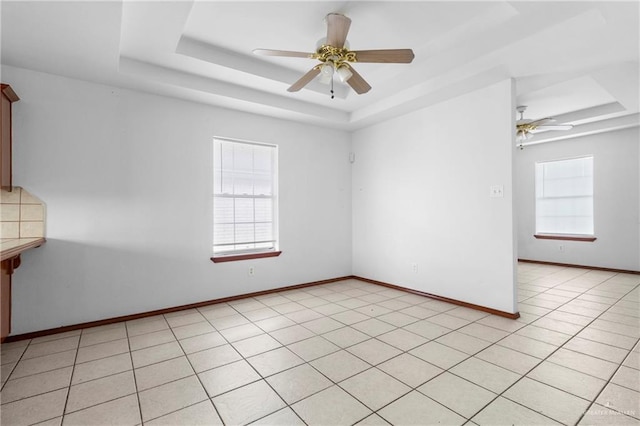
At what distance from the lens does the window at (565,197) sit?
6.14m

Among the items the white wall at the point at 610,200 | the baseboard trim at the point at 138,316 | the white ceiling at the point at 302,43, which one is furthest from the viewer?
the white wall at the point at 610,200

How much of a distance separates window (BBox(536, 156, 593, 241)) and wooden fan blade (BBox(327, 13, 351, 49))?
6280mm

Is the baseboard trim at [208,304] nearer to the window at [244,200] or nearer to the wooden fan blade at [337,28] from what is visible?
the window at [244,200]

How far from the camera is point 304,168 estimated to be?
4.93 m

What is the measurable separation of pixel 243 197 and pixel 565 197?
21.6 feet

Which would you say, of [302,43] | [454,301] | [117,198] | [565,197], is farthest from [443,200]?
[565,197]

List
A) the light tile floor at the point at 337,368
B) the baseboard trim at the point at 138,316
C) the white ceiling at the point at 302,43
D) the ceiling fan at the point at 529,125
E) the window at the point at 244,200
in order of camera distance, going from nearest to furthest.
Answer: the light tile floor at the point at 337,368 → the white ceiling at the point at 302,43 → the baseboard trim at the point at 138,316 → the window at the point at 244,200 → the ceiling fan at the point at 529,125

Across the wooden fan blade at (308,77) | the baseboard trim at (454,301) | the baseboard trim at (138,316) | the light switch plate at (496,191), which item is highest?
the wooden fan blade at (308,77)

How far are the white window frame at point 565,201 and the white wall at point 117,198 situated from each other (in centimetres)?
591

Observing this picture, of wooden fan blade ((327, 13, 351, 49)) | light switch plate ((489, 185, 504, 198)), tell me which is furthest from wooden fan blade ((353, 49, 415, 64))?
light switch plate ((489, 185, 504, 198))

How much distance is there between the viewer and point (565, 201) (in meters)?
6.43

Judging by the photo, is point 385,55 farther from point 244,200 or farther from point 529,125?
point 529,125

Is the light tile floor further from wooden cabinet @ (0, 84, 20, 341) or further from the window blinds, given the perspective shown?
the window blinds

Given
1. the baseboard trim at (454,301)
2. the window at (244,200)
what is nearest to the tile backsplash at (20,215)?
the window at (244,200)
